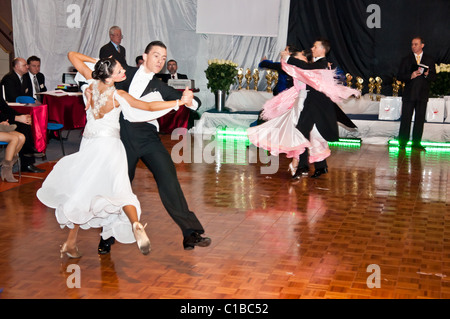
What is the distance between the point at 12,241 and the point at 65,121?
4826mm

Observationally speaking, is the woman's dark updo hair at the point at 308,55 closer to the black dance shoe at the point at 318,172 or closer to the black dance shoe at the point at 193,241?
the black dance shoe at the point at 318,172

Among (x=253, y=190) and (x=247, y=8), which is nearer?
(x=253, y=190)

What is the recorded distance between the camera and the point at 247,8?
476 inches

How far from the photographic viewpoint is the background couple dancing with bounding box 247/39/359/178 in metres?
7.12

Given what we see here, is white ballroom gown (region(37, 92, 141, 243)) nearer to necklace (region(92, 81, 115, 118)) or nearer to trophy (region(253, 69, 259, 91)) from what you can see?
necklace (region(92, 81, 115, 118))

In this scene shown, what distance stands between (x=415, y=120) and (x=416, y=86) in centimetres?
57

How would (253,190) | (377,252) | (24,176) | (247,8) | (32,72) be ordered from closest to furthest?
(377,252) < (253,190) < (24,176) < (32,72) < (247,8)

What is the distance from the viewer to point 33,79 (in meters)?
9.38
